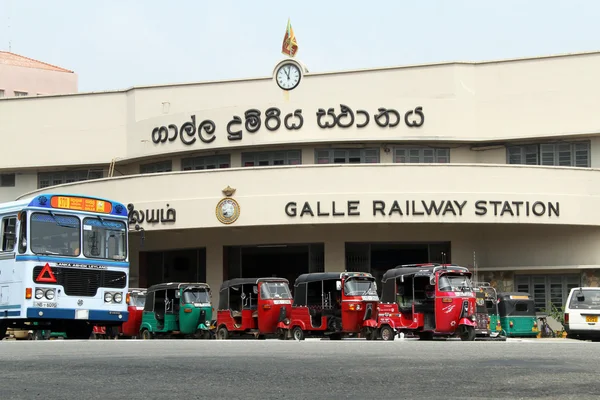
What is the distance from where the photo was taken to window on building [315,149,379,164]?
42.7 meters

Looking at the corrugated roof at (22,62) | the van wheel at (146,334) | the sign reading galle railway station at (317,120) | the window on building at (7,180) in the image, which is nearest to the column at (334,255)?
the sign reading galle railway station at (317,120)

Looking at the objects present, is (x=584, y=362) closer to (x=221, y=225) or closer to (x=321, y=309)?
(x=321, y=309)

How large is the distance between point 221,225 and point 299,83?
7496mm

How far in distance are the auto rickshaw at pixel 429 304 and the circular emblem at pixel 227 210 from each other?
979cm

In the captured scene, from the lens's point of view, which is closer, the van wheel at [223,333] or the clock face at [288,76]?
the van wheel at [223,333]

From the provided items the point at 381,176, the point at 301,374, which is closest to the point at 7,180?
the point at 381,176

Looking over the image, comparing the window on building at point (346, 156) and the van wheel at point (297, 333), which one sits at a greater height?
the window on building at point (346, 156)

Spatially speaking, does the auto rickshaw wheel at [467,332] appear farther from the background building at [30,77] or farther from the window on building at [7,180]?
the background building at [30,77]

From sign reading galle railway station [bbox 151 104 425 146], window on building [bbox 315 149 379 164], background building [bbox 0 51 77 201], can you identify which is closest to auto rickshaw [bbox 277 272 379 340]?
sign reading galle railway station [bbox 151 104 425 146]

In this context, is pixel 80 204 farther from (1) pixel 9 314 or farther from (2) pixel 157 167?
(2) pixel 157 167

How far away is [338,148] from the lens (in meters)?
42.8

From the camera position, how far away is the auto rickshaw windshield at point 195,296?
35.8m

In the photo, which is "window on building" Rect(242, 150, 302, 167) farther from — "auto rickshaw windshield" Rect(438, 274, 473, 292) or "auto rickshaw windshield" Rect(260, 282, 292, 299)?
"auto rickshaw windshield" Rect(438, 274, 473, 292)

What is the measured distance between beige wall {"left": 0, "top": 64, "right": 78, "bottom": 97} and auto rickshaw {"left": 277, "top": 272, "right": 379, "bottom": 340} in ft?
153
